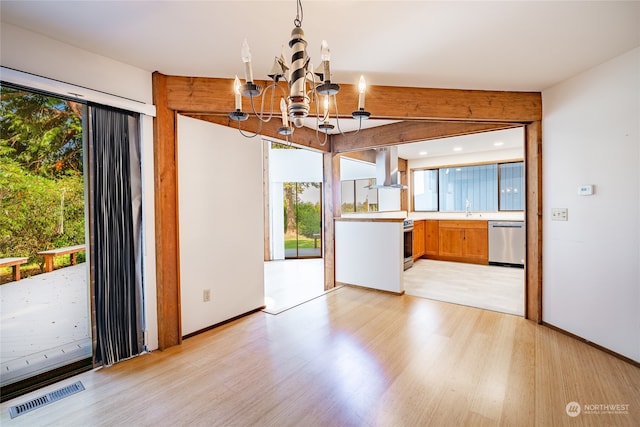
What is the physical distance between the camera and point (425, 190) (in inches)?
269

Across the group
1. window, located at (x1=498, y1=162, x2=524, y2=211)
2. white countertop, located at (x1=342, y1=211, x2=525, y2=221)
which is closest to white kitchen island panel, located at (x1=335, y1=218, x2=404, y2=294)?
white countertop, located at (x1=342, y1=211, x2=525, y2=221)

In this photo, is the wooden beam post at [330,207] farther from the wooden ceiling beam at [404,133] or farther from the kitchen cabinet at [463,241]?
the kitchen cabinet at [463,241]

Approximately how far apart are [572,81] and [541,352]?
2.40 metres

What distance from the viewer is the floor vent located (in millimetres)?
1735

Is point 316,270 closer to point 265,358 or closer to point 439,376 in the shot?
point 265,358

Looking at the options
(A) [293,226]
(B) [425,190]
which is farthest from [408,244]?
(A) [293,226]

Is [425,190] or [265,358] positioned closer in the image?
[265,358]

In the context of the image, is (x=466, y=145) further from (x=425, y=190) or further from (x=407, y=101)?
(x=407, y=101)

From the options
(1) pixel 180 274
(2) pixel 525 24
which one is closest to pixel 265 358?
(1) pixel 180 274

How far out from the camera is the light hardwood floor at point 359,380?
5.47ft

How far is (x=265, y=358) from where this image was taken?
2.32 meters

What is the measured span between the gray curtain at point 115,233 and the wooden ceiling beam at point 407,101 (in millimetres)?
495

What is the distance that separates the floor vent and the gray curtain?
247 mm

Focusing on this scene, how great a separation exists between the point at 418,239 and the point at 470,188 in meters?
1.63
